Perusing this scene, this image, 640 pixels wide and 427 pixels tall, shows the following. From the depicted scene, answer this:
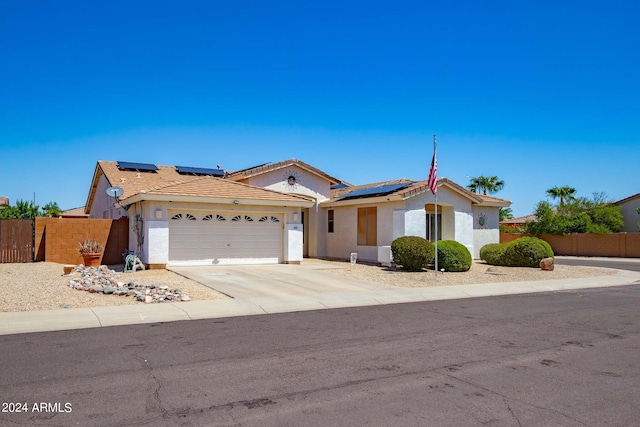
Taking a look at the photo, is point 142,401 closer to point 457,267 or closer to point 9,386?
point 9,386

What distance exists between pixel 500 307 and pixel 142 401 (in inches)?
402

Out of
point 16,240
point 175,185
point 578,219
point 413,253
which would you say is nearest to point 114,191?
point 175,185

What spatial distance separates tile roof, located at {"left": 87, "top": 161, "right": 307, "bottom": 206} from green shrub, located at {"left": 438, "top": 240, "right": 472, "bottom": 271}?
6320mm

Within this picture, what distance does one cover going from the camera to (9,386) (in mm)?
6301

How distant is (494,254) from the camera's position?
84.1ft

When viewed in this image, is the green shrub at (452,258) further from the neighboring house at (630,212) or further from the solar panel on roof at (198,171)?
the neighboring house at (630,212)

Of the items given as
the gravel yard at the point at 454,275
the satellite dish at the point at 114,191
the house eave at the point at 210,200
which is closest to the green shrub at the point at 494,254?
the gravel yard at the point at 454,275

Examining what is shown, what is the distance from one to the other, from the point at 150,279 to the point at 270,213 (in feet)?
23.3

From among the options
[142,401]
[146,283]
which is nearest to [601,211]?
[146,283]

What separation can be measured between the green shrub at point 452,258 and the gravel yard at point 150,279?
446 millimetres

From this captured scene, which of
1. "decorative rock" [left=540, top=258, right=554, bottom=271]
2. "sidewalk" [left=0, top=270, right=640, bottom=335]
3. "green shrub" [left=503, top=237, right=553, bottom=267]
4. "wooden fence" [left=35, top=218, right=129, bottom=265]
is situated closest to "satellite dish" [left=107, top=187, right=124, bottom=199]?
"wooden fence" [left=35, top=218, right=129, bottom=265]

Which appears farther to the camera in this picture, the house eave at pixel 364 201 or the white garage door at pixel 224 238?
the house eave at pixel 364 201

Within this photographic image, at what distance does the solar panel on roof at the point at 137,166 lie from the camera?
28328 mm

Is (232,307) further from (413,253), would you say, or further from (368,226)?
(368,226)
